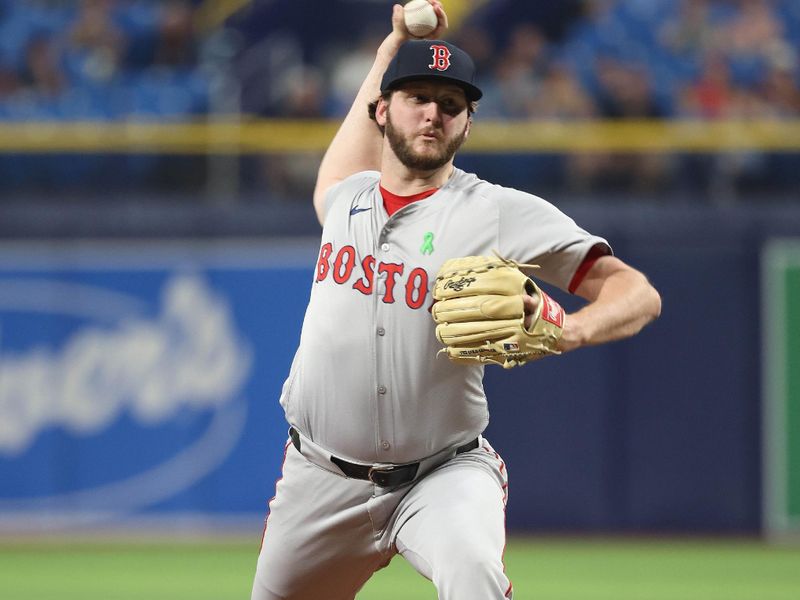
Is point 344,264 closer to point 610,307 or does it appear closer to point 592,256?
point 592,256

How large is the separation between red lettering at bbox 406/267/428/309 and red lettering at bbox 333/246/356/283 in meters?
0.22

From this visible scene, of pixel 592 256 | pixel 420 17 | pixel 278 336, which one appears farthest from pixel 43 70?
pixel 592 256

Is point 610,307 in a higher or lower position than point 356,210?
lower

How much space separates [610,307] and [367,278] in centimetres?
78

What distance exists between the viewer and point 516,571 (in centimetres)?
870

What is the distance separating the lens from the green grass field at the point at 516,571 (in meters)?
7.74

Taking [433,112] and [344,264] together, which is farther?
[344,264]

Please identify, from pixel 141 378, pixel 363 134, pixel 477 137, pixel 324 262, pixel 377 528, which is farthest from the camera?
pixel 477 137

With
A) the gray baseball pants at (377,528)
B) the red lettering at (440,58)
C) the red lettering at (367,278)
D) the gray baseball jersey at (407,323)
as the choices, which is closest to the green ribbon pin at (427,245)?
the gray baseball jersey at (407,323)

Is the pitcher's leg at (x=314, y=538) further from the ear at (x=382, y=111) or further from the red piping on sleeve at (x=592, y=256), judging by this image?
the ear at (x=382, y=111)

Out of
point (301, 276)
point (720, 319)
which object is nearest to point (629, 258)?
point (720, 319)

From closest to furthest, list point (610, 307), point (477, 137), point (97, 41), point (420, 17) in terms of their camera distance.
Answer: point (610, 307)
point (420, 17)
point (477, 137)
point (97, 41)

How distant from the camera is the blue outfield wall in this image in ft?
34.1

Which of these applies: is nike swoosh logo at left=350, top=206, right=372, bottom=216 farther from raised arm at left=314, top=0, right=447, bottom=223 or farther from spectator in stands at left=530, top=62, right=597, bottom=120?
spectator in stands at left=530, top=62, right=597, bottom=120
